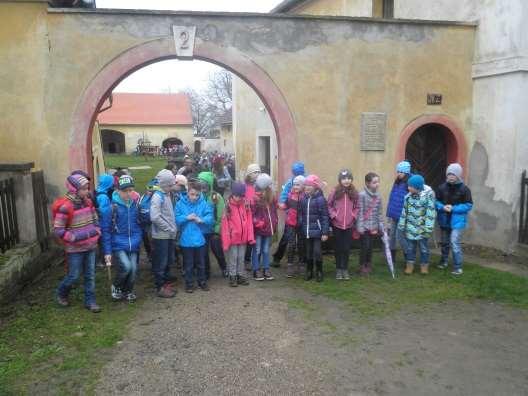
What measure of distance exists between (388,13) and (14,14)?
8.09 m

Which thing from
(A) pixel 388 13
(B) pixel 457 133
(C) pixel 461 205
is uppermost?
(A) pixel 388 13

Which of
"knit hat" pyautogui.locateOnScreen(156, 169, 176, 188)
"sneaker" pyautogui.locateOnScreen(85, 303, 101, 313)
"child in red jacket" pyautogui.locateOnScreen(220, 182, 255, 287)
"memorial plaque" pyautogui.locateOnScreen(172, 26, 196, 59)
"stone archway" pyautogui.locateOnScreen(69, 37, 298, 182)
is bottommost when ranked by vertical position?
"sneaker" pyautogui.locateOnScreen(85, 303, 101, 313)

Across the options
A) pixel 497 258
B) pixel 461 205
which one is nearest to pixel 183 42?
pixel 461 205

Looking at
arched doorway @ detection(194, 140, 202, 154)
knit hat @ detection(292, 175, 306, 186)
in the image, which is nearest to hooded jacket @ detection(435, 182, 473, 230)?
knit hat @ detection(292, 175, 306, 186)

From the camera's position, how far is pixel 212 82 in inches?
2266

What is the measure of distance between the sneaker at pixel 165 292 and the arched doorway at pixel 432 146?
502 centimetres

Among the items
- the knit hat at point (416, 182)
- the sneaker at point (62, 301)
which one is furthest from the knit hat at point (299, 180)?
the sneaker at point (62, 301)

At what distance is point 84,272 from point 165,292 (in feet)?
3.38

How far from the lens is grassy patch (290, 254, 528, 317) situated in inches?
219

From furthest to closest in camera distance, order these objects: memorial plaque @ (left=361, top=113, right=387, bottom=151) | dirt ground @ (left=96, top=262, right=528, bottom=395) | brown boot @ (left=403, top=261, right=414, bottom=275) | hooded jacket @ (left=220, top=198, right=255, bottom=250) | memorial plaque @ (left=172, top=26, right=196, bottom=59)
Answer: memorial plaque @ (left=361, top=113, right=387, bottom=151) < memorial plaque @ (left=172, top=26, right=196, bottom=59) < brown boot @ (left=403, top=261, right=414, bottom=275) < hooded jacket @ (left=220, top=198, right=255, bottom=250) < dirt ground @ (left=96, top=262, right=528, bottom=395)

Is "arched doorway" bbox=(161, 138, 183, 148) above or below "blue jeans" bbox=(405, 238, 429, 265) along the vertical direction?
above

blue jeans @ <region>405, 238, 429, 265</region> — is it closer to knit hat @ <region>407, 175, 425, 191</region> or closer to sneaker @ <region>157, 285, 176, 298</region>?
knit hat @ <region>407, 175, 425, 191</region>

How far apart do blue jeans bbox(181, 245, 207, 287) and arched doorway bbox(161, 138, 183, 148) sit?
128 feet

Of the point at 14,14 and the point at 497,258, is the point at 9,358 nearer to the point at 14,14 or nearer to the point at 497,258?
the point at 14,14
